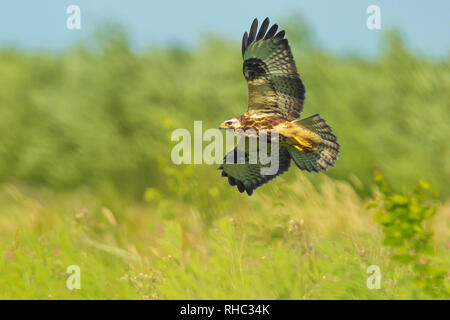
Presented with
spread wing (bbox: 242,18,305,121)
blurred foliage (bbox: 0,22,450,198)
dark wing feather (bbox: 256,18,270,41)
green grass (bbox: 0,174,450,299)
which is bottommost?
green grass (bbox: 0,174,450,299)

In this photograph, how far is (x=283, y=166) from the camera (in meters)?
3.57

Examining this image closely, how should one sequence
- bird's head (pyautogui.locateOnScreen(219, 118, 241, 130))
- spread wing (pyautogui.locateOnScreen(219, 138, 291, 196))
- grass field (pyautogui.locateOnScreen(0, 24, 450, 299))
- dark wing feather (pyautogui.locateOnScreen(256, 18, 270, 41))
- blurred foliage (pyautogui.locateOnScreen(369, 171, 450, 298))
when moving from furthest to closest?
1. grass field (pyautogui.locateOnScreen(0, 24, 450, 299))
2. spread wing (pyautogui.locateOnScreen(219, 138, 291, 196))
3. dark wing feather (pyautogui.locateOnScreen(256, 18, 270, 41))
4. blurred foliage (pyautogui.locateOnScreen(369, 171, 450, 298))
5. bird's head (pyautogui.locateOnScreen(219, 118, 241, 130))

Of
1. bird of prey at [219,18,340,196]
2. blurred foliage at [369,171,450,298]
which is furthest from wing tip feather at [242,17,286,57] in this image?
blurred foliage at [369,171,450,298]

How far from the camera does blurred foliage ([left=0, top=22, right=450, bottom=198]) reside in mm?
9484

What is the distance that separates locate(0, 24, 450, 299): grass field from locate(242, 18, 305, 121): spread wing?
0.82 m

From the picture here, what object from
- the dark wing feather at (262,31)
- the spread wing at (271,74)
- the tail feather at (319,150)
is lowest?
the tail feather at (319,150)

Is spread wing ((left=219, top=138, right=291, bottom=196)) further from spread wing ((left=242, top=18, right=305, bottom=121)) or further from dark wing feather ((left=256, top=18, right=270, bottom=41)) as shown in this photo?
dark wing feather ((left=256, top=18, right=270, bottom=41))

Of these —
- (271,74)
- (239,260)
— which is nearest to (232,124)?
(271,74)

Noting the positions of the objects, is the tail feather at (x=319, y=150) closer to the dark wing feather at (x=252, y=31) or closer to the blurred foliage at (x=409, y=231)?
the blurred foliage at (x=409, y=231)

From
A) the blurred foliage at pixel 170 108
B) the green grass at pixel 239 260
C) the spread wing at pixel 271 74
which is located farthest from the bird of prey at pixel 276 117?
the blurred foliage at pixel 170 108

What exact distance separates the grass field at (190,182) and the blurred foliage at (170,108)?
32 mm

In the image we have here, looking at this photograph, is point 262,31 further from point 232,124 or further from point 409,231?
point 409,231

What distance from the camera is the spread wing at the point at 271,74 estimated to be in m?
3.36
